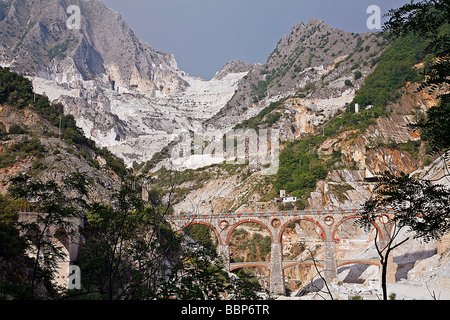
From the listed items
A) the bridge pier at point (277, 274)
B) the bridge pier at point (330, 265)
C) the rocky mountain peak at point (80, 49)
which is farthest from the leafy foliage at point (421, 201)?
the rocky mountain peak at point (80, 49)

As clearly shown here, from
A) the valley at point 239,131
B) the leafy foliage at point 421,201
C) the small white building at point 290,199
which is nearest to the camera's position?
the leafy foliage at point 421,201

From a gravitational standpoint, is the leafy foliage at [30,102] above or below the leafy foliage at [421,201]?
above

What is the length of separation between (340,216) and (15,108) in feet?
132

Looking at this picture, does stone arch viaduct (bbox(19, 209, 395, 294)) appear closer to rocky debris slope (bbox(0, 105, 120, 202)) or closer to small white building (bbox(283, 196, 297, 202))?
rocky debris slope (bbox(0, 105, 120, 202))

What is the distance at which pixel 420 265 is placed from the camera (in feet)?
106

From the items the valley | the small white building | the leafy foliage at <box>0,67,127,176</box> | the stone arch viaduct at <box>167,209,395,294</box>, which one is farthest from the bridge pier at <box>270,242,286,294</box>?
the leafy foliage at <box>0,67,127,176</box>

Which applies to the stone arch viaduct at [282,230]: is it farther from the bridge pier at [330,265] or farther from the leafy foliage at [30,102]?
the leafy foliage at [30,102]

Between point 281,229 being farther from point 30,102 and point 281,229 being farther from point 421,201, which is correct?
point 30,102

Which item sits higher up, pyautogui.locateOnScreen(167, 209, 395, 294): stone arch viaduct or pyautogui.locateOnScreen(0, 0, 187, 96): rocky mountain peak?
pyautogui.locateOnScreen(0, 0, 187, 96): rocky mountain peak

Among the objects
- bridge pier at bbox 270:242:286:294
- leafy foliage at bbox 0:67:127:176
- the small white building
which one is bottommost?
bridge pier at bbox 270:242:286:294

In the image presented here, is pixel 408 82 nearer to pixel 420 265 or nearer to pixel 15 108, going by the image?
pixel 420 265

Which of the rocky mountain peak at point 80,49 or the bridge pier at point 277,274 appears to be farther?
the rocky mountain peak at point 80,49

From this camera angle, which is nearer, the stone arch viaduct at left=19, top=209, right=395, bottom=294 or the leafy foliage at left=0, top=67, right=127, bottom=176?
the stone arch viaduct at left=19, top=209, right=395, bottom=294

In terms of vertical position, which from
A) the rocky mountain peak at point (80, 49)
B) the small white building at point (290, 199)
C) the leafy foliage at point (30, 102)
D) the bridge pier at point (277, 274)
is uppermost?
the rocky mountain peak at point (80, 49)
